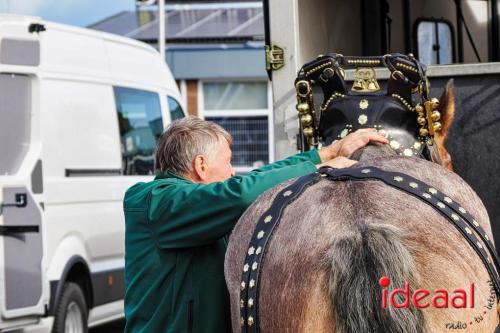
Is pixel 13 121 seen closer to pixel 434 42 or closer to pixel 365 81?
pixel 434 42

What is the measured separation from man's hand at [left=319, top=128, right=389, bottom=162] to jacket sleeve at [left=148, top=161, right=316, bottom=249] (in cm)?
11

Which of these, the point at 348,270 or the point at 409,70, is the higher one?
the point at 409,70

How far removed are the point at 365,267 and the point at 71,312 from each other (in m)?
6.38

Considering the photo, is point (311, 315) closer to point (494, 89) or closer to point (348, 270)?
point (348, 270)

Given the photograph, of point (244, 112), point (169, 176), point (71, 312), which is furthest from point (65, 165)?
point (244, 112)

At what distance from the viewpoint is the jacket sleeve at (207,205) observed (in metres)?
3.11

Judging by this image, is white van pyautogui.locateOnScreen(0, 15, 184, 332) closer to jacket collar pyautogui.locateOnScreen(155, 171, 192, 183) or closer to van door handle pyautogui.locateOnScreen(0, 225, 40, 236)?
van door handle pyautogui.locateOnScreen(0, 225, 40, 236)

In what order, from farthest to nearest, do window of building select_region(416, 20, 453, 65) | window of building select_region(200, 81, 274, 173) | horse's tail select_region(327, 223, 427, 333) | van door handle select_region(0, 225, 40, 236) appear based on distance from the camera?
1. window of building select_region(200, 81, 274, 173)
2. van door handle select_region(0, 225, 40, 236)
3. window of building select_region(416, 20, 453, 65)
4. horse's tail select_region(327, 223, 427, 333)

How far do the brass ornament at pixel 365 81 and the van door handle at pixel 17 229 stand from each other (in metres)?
4.46

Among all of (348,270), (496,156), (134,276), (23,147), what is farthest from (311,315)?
(23,147)

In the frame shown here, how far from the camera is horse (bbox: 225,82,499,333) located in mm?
2447

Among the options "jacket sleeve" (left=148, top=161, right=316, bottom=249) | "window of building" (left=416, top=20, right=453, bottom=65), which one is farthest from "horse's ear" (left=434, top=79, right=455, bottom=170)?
"window of building" (left=416, top=20, right=453, bottom=65)

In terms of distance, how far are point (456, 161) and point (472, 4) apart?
2921 mm

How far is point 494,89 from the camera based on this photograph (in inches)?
176
